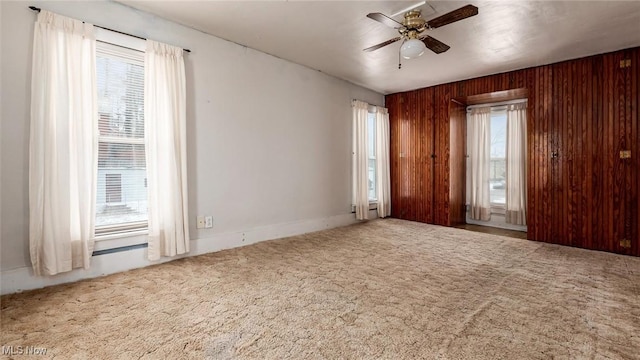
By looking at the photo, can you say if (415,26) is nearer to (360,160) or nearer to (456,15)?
(456,15)

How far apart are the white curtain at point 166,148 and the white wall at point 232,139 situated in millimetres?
187

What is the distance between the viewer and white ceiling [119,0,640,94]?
2740 mm

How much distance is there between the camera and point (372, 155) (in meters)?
5.79

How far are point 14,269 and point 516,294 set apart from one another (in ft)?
13.3

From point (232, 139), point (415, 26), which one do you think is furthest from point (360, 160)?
point (415, 26)

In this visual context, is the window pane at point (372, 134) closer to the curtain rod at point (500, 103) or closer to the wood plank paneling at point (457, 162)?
the wood plank paneling at point (457, 162)

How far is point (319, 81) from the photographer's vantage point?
4.75 meters

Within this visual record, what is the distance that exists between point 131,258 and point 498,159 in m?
5.85

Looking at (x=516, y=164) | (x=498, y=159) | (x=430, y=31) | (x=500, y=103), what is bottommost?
(x=516, y=164)

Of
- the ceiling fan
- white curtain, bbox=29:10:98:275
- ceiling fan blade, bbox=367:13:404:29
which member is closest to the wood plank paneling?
the ceiling fan

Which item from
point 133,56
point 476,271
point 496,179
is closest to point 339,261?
point 476,271

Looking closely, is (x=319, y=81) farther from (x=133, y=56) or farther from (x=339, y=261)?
(x=339, y=261)

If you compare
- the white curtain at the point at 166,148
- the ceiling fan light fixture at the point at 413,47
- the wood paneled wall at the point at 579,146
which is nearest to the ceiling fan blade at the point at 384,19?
the ceiling fan light fixture at the point at 413,47

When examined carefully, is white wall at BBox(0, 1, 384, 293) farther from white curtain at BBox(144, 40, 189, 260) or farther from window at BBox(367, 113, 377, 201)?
window at BBox(367, 113, 377, 201)
